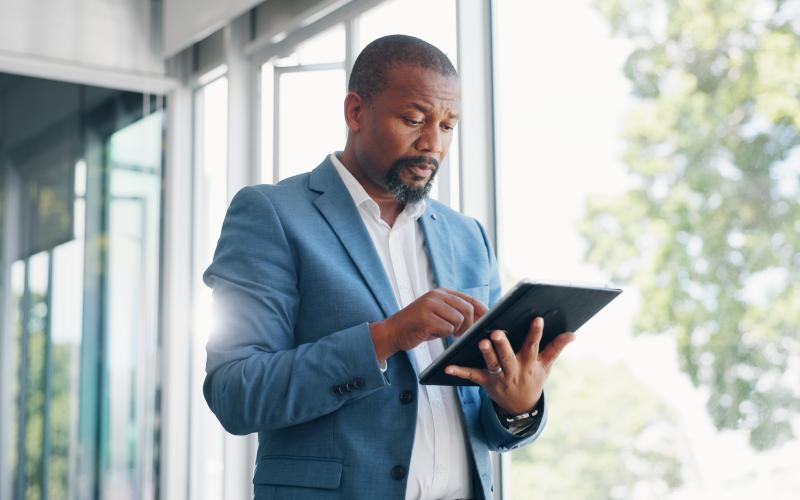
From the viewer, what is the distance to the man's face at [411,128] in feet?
5.89

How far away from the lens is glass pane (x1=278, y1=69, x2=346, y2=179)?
3848mm

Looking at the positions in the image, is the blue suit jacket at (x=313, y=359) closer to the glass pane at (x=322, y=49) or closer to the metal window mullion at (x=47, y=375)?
the glass pane at (x=322, y=49)

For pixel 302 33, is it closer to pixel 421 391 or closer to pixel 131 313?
pixel 131 313

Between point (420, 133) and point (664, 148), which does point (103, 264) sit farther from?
point (420, 133)

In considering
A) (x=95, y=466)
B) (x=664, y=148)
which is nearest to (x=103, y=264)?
(x=95, y=466)

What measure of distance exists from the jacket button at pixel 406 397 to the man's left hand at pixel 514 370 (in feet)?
0.38

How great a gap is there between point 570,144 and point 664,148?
0.36m

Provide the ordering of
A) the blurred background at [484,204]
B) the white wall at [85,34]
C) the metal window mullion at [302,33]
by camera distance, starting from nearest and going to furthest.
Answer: the blurred background at [484,204], the metal window mullion at [302,33], the white wall at [85,34]

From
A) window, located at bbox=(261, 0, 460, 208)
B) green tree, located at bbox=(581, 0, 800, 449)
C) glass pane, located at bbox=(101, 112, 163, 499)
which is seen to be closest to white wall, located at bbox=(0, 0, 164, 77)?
glass pane, located at bbox=(101, 112, 163, 499)

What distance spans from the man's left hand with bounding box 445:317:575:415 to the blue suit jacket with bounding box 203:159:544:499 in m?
0.07

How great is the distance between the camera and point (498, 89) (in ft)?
10.6

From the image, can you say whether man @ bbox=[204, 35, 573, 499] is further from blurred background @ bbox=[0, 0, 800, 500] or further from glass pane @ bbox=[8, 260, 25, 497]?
glass pane @ bbox=[8, 260, 25, 497]

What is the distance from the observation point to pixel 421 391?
5.74 feet

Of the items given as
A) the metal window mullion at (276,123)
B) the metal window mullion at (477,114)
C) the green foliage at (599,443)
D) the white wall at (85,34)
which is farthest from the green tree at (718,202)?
the white wall at (85,34)
